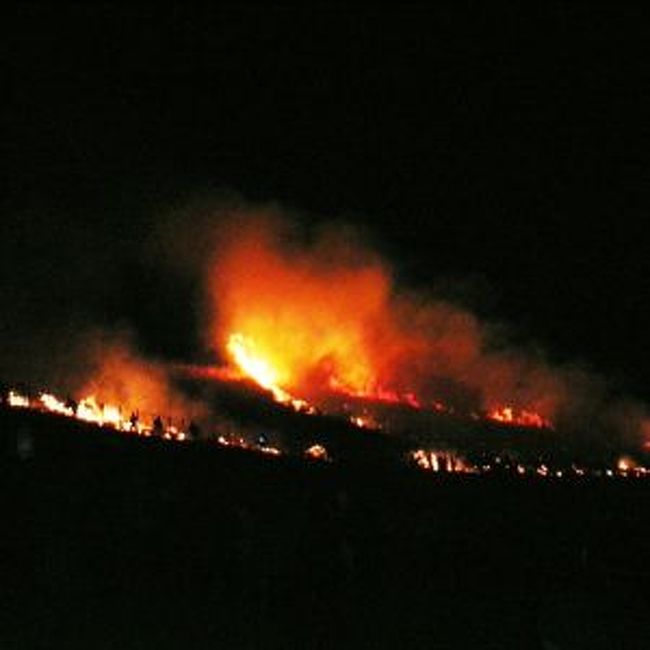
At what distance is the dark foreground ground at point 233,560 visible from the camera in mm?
19781

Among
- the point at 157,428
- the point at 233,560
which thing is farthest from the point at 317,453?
the point at 233,560

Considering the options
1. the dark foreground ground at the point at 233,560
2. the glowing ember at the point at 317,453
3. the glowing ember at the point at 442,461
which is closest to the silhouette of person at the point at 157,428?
the dark foreground ground at the point at 233,560

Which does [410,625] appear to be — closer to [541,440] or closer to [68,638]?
[68,638]

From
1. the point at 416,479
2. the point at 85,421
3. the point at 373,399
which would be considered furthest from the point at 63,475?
the point at 373,399

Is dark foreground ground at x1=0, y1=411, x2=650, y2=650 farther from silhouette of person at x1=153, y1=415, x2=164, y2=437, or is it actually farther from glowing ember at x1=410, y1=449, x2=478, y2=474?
glowing ember at x1=410, y1=449, x2=478, y2=474

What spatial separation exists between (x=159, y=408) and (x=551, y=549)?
14.2 m

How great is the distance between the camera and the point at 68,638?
1841 cm

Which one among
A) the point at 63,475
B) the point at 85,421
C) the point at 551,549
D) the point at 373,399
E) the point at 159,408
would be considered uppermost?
the point at 373,399

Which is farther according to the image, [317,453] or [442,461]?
[442,461]

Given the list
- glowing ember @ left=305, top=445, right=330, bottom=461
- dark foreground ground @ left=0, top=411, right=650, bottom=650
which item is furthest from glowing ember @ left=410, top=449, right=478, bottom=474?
dark foreground ground @ left=0, top=411, right=650, bottom=650

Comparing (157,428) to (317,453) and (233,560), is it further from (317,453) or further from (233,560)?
(233,560)

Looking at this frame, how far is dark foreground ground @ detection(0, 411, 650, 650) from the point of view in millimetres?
19781

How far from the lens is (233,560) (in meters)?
22.1

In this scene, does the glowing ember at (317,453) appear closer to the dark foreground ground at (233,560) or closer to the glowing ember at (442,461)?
the dark foreground ground at (233,560)
